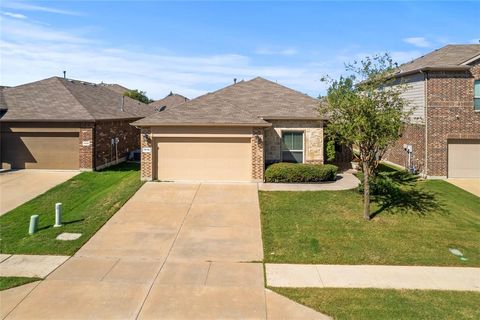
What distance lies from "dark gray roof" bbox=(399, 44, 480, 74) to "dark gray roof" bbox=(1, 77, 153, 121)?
55.4 ft

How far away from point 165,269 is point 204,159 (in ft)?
29.2

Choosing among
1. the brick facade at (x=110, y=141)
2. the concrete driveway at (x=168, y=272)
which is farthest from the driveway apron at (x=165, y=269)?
the brick facade at (x=110, y=141)

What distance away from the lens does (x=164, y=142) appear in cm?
→ 1789

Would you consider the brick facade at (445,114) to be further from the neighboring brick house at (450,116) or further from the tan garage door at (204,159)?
the tan garage door at (204,159)

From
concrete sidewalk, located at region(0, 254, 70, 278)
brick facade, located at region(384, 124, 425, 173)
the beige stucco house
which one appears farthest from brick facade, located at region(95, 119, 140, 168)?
brick facade, located at region(384, 124, 425, 173)

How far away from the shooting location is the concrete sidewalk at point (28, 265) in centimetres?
901

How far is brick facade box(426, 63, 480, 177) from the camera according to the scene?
19.0 m

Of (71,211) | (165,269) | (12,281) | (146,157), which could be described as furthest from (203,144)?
(12,281)

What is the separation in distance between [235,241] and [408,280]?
458cm

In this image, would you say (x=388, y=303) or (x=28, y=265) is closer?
(x=388, y=303)

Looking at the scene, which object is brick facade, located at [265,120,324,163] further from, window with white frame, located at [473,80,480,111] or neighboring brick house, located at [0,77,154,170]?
neighboring brick house, located at [0,77,154,170]

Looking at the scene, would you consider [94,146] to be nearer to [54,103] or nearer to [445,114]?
[54,103]

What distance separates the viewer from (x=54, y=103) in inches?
861

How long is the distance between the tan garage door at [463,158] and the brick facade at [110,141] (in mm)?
17902
